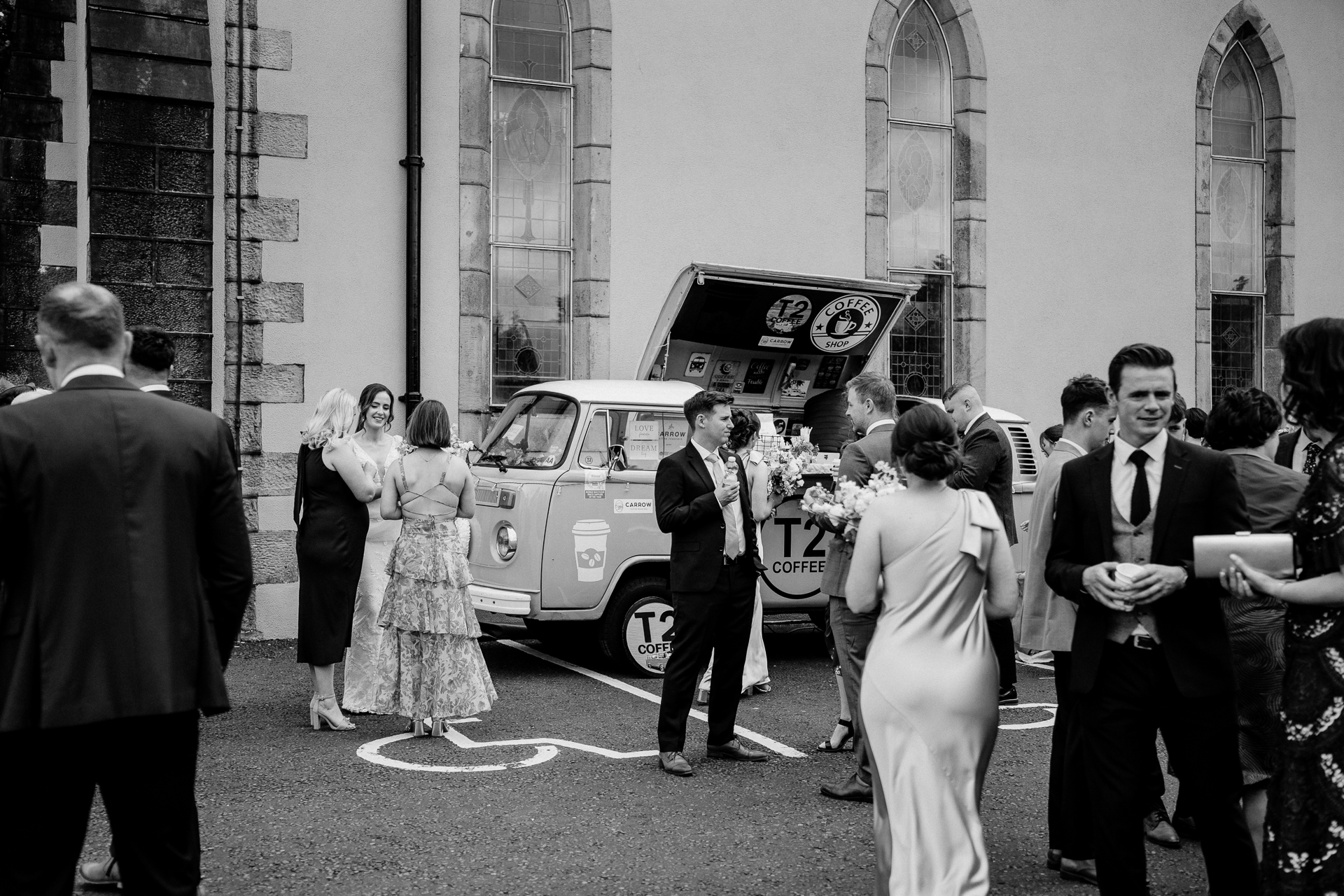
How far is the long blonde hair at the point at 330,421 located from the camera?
7316 mm

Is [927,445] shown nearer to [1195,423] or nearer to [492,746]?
[492,746]

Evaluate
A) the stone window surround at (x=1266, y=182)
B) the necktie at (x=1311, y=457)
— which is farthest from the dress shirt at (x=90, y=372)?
the stone window surround at (x=1266, y=182)

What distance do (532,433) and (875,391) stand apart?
11.2 feet

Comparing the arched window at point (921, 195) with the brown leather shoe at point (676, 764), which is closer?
the brown leather shoe at point (676, 764)

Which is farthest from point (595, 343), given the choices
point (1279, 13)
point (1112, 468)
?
point (1279, 13)

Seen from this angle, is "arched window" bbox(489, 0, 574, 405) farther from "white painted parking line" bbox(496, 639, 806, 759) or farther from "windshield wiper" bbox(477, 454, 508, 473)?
"white painted parking line" bbox(496, 639, 806, 759)

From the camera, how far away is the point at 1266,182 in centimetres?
1549

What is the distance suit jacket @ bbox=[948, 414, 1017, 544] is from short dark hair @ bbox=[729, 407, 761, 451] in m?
1.21

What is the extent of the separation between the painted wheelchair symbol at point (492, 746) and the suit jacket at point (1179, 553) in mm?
3270

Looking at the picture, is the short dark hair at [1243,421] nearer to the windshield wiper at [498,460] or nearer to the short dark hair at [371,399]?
the short dark hair at [371,399]

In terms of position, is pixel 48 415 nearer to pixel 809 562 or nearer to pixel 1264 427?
pixel 1264 427

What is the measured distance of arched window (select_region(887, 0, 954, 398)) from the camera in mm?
13727

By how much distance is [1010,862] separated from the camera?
5156mm

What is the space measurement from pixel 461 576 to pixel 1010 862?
3.50 m
